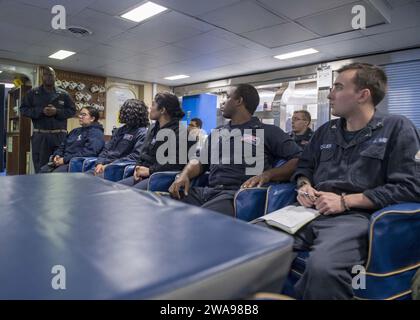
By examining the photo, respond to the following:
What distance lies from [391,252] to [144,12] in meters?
3.95

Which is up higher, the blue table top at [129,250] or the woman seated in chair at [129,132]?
the woman seated in chair at [129,132]

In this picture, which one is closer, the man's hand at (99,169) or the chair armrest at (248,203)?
the chair armrest at (248,203)

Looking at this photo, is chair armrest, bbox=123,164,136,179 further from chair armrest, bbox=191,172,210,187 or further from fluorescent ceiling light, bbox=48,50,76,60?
fluorescent ceiling light, bbox=48,50,76,60

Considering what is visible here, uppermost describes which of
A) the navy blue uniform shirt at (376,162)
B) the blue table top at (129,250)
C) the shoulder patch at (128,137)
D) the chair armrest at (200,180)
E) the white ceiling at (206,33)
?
the white ceiling at (206,33)

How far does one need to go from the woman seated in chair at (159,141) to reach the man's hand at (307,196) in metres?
1.35

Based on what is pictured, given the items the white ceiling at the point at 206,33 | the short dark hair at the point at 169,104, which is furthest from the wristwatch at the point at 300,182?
the white ceiling at the point at 206,33

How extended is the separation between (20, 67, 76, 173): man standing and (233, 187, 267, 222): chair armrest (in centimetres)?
363

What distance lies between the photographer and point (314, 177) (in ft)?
5.86

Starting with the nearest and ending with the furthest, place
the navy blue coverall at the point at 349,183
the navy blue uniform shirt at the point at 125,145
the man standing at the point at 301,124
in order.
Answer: the navy blue coverall at the point at 349,183
the navy blue uniform shirt at the point at 125,145
the man standing at the point at 301,124

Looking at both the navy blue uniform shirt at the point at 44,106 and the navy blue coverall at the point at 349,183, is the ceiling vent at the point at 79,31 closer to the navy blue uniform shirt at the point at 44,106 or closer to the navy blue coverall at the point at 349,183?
the navy blue uniform shirt at the point at 44,106

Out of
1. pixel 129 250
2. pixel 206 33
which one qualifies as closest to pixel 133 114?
pixel 206 33

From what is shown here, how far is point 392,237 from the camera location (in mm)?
1214

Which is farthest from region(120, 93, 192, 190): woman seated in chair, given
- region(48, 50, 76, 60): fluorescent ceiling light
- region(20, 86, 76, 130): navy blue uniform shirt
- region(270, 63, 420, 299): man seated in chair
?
region(48, 50, 76, 60): fluorescent ceiling light

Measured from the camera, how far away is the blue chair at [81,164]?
146 inches
